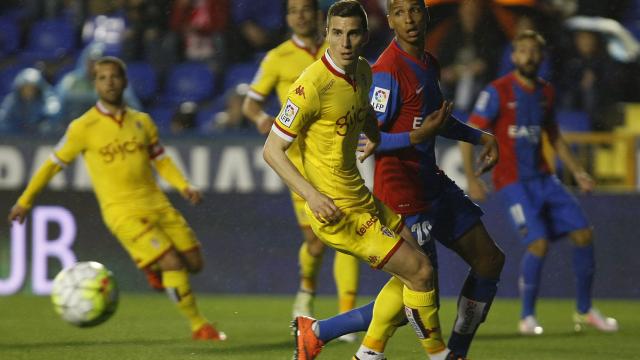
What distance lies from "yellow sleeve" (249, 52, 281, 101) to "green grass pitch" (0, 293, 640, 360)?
65.9 inches

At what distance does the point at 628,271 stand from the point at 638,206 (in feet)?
1.90

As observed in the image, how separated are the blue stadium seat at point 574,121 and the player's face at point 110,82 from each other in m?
5.34

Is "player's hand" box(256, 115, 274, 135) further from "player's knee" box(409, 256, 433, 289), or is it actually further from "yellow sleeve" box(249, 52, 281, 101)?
"player's knee" box(409, 256, 433, 289)

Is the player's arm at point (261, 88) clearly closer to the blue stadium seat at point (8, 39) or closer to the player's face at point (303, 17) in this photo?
the player's face at point (303, 17)

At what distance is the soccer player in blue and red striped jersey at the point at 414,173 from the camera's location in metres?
6.63

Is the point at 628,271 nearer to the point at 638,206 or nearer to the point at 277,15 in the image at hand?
the point at 638,206

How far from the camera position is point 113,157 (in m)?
9.07

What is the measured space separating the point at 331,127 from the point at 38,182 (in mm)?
3431

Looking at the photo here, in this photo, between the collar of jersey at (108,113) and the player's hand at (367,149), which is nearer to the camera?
the player's hand at (367,149)

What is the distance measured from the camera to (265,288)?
1219cm

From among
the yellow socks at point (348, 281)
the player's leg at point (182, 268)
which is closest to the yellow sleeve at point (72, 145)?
the player's leg at point (182, 268)

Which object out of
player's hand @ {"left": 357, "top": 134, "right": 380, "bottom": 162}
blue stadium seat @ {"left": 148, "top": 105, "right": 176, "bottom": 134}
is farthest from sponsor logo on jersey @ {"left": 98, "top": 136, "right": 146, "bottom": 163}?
blue stadium seat @ {"left": 148, "top": 105, "right": 176, "bottom": 134}

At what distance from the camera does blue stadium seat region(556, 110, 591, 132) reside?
12938mm

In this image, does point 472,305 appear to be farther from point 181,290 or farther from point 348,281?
point 181,290
